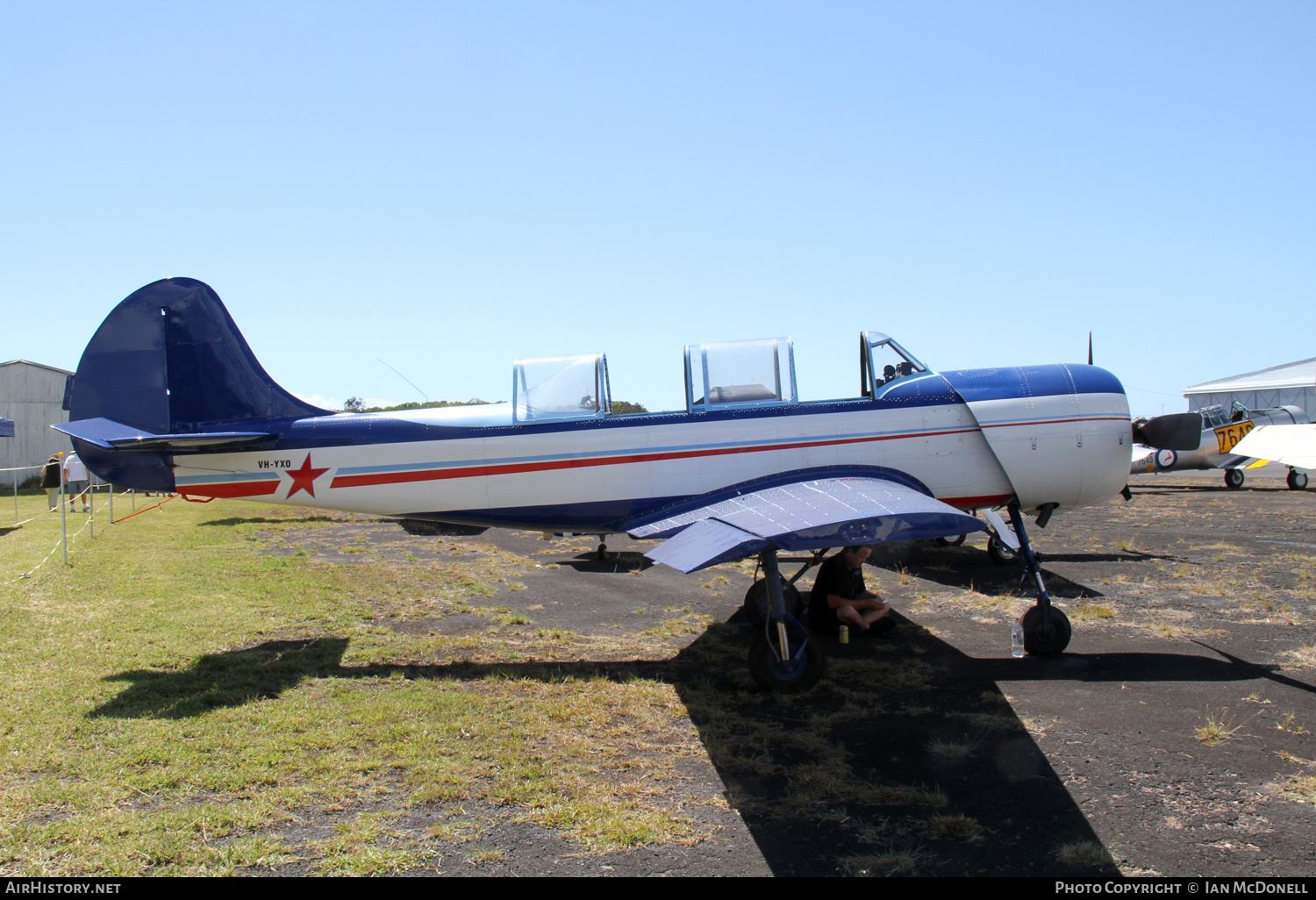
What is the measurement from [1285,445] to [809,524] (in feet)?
11.3

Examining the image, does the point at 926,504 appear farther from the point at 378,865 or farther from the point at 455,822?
the point at 378,865

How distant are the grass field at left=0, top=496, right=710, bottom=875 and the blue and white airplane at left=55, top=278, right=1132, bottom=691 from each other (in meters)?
1.40

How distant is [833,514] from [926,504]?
77 cm

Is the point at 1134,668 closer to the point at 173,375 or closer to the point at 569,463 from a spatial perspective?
the point at 569,463

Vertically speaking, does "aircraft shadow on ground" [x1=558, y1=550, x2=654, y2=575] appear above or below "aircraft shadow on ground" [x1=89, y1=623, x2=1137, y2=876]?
below

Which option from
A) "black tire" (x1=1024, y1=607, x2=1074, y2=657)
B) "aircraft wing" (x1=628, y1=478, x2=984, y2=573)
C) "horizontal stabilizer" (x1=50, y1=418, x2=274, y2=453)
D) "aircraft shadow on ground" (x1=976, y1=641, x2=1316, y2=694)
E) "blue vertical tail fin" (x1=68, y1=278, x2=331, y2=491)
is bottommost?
"aircraft shadow on ground" (x1=976, y1=641, x2=1316, y2=694)

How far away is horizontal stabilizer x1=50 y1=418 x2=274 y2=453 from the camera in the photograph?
6.72m

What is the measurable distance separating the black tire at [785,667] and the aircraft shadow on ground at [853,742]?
0.10 metres

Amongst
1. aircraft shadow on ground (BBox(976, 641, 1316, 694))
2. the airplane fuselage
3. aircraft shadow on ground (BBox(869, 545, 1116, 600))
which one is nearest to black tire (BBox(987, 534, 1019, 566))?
aircraft shadow on ground (BBox(869, 545, 1116, 600))

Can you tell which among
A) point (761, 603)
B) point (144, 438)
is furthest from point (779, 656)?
point (144, 438)

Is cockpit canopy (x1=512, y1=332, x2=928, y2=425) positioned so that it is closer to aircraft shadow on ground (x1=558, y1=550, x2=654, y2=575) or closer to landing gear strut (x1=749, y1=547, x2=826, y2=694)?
landing gear strut (x1=749, y1=547, x2=826, y2=694)

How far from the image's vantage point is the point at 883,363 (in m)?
7.48

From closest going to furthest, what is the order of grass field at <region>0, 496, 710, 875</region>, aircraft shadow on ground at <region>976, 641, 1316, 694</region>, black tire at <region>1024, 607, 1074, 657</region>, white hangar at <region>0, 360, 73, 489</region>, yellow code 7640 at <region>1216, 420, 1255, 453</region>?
grass field at <region>0, 496, 710, 875</region>, aircraft shadow on ground at <region>976, 641, 1316, 694</region>, black tire at <region>1024, 607, 1074, 657</region>, yellow code 7640 at <region>1216, 420, 1255, 453</region>, white hangar at <region>0, 360, 73, 489</region>

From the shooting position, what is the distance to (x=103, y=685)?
593 centimetres
